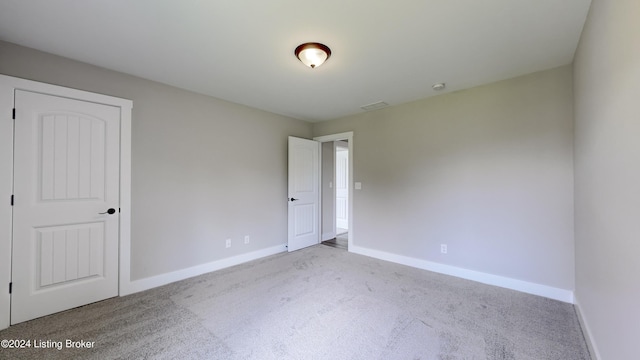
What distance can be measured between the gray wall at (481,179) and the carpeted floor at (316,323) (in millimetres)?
457

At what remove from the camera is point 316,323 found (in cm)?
212

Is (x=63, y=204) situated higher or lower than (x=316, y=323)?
higher

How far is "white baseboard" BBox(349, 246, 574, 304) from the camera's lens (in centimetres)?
253

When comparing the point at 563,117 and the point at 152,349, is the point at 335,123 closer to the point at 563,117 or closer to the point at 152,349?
the point at 563,117

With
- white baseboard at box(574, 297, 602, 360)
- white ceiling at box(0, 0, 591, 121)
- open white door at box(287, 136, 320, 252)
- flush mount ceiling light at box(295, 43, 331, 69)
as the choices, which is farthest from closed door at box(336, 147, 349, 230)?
white baseboard at box(574, 297, 602, 360)

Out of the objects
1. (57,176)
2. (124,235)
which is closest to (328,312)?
(124,235)

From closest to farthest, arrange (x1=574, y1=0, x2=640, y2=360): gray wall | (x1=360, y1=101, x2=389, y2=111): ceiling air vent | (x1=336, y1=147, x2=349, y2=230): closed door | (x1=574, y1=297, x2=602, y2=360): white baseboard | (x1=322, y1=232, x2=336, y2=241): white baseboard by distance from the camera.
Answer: (x1=574, y1=0, x2=640, y2=360): gray wall
(x1=574, y1=297, x2=602, y2=360): white baseboard
(x1=360, y1=101, x2=389, y2=111): ceiling air vent
(x1=322, y1=232, x2=336, y2=241): white baseboard
(x1=336, y1=147, x2=349, y2=230): closed door

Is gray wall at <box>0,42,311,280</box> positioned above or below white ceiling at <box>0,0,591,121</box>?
below

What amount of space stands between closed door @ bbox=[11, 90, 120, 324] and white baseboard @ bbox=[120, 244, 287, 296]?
0.56 ft

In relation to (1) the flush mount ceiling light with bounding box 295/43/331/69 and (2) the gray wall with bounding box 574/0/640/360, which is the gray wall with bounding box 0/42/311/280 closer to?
(1) the flush mount ceiling light with bounding box 295/43/331/69

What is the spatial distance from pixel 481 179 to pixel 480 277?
48.0 inches

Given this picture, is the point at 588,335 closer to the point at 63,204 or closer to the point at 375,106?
the point at 375,106

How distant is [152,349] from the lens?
1805 mm

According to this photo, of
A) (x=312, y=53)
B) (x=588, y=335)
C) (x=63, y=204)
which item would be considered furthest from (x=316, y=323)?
(x=63, y=204)
